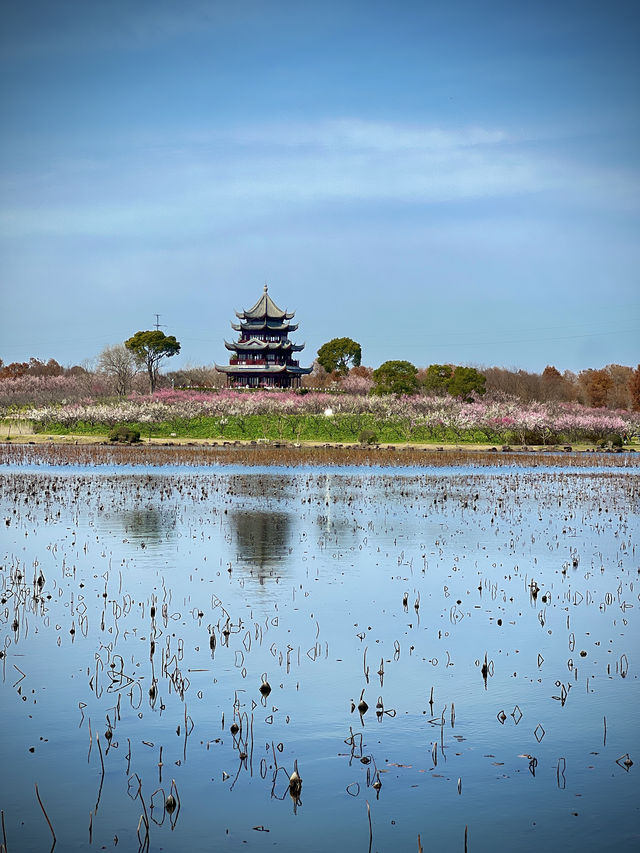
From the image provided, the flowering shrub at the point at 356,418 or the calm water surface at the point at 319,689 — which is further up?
the flowering shrub at the point at 356,418

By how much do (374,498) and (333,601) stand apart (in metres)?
17.4

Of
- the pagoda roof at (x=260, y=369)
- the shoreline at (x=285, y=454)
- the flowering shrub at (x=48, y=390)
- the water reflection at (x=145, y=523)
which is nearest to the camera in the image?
the water reflection at (x=145, y=523)

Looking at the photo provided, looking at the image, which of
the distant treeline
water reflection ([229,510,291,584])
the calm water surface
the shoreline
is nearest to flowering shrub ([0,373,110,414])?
the distant treeline

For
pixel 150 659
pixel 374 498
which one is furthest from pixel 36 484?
pixel 150 659

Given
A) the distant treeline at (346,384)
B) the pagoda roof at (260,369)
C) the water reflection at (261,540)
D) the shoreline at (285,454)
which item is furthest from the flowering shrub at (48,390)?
the water reflection at (261,540)

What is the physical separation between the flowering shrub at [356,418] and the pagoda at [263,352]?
22.9m

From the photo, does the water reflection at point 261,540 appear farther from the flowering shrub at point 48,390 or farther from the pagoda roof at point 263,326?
the pagoda roof at point 263,326

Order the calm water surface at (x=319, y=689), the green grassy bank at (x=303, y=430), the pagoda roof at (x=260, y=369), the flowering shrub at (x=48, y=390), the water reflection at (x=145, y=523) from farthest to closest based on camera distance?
the pagoda roof at (x=260, y=369) → the flowering shrub at (x=48, y=390) → the green grassy bank at (x=303, y=430) → the water reflection at (x=145, y=523) → the calm water surface at (x=319, y=689)

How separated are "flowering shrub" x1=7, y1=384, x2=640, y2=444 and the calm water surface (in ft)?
153

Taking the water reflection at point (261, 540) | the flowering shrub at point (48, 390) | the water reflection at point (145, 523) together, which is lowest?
the water reflection at point (261, 540)

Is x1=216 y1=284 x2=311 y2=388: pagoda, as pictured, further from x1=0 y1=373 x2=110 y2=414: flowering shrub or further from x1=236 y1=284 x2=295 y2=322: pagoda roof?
x1=0 y1=373 x2=110 y2=414: flowering shrub

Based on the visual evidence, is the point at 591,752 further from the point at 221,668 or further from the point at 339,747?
the point at 221,668

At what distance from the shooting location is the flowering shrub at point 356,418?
→ 230ft

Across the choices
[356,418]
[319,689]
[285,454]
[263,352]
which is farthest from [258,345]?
[319,689]
